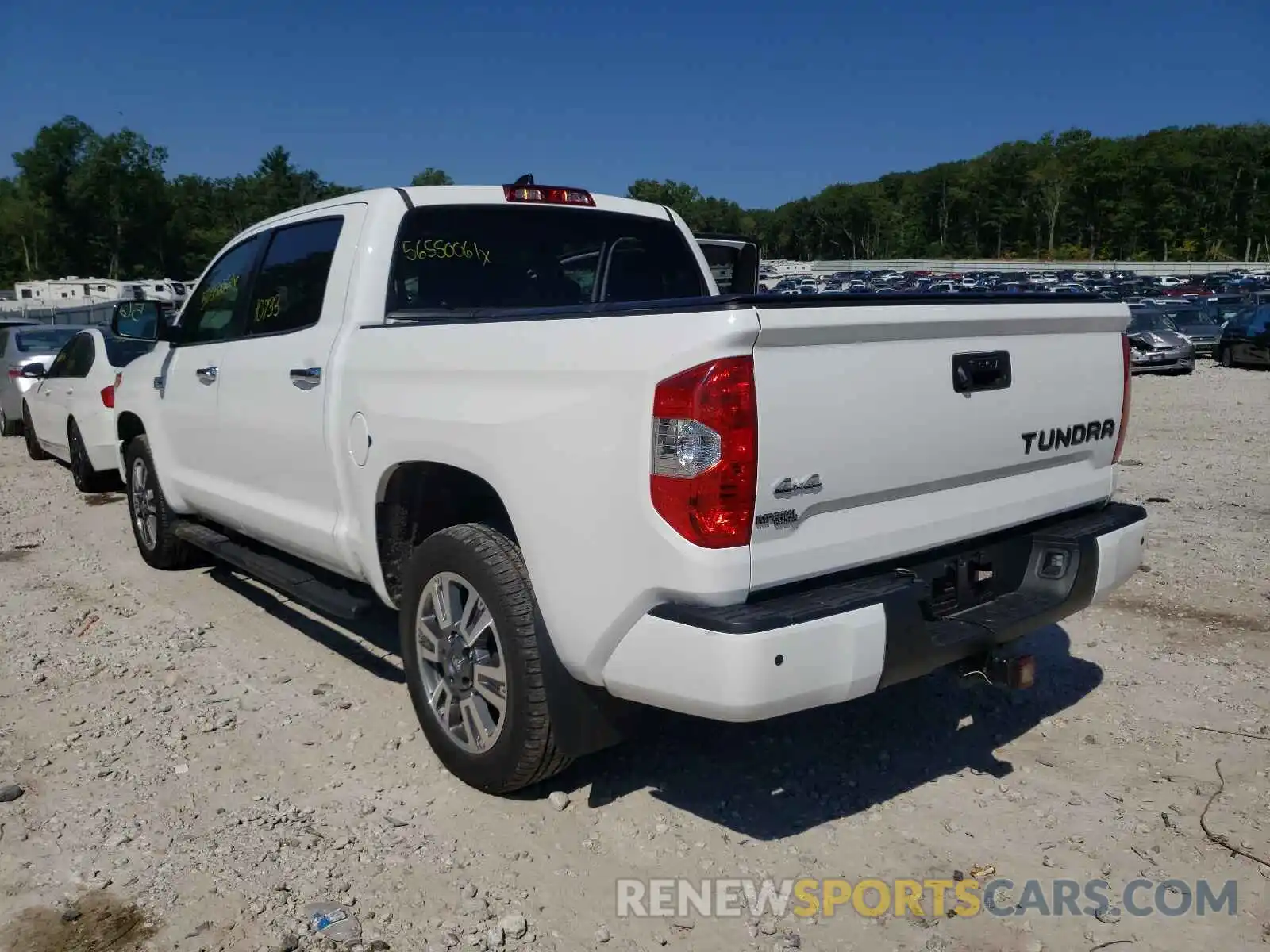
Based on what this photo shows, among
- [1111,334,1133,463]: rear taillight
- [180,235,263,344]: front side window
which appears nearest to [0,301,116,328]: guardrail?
[180,235,263,344]: front side window

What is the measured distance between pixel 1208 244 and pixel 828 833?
4864 inches

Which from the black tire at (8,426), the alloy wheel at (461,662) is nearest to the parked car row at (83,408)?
the black tire at (8,426)

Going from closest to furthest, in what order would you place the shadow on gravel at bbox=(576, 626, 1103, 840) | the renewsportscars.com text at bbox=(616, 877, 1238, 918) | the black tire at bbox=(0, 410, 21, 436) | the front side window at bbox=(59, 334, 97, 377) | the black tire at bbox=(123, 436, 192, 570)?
the renewsportscars.com text at bbox=(616, 877, 1238, 918) < the shadow on gravel at bbox=(576, 626, 1103, 840) < the black tire at bbox=(123, 436, 192, 570) < the front side window at bbox=(59, 334, 97, 377) < the black tire at bbox=(0, 410, 21, 436)

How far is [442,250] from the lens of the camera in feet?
14.0

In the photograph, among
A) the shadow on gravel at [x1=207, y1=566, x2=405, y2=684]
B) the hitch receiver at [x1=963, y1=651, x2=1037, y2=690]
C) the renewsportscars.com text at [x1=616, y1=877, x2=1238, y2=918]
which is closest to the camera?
the renewsportscars.com text at [x1=616, y1=877, x2=1238, y2=918]

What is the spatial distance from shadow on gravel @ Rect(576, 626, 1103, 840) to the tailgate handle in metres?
1.05

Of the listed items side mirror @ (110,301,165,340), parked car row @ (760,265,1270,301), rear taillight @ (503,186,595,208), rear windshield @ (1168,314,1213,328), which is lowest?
parked car row @ (760,265,1270,301)

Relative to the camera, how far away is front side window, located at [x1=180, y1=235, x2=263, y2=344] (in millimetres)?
5109

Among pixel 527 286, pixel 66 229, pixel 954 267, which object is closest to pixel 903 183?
pixel 954 267

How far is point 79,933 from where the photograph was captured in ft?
9.43

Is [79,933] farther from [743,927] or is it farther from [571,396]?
[571,396]

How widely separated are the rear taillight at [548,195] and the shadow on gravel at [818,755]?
229 centimetres

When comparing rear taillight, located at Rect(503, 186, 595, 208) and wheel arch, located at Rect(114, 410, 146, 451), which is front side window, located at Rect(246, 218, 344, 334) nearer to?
rear taillight, located at Rect(503, 186, 595, 208)

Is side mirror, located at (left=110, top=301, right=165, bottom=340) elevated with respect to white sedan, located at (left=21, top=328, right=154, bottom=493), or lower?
elevated
